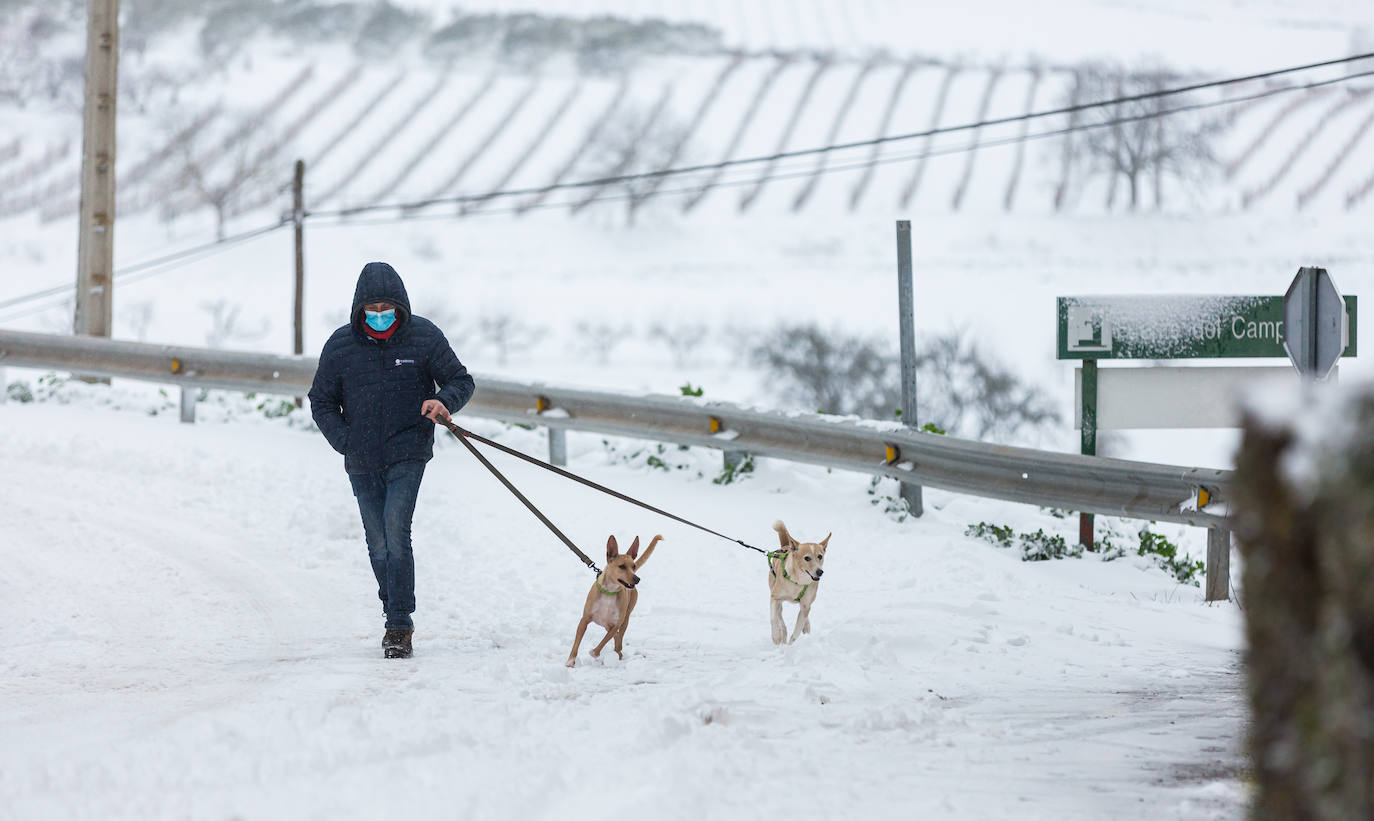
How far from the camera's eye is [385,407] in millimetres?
5973

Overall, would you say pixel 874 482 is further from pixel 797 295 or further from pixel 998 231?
pixel 998 231

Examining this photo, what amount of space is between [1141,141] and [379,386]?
19.1m

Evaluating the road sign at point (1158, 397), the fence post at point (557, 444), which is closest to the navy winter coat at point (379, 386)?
the fence post at point (557, 444)

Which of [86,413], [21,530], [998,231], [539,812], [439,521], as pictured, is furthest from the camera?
[998,231]

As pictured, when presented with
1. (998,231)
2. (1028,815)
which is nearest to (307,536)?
(1028,815)

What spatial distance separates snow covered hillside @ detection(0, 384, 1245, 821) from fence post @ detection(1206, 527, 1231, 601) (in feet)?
0.79

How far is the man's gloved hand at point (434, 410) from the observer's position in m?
5.87

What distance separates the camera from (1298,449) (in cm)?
173

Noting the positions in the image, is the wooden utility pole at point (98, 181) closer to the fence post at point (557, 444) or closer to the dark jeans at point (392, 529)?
the fence post at point (557, 444)

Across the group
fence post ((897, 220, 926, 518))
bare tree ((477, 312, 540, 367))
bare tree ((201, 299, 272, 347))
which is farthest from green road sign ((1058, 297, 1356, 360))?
bare tree ((201, 299, 272, 347))

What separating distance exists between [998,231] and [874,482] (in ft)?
41.2

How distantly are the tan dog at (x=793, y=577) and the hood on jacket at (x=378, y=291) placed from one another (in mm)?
2171

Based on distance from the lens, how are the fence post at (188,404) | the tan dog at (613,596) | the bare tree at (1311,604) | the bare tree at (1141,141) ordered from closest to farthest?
the bare tree at (1311,604), the tan dog at (613,596), the fence post at (188,404), the bare tree at (1141,141)

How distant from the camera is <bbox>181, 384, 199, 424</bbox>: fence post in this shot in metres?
11.2
